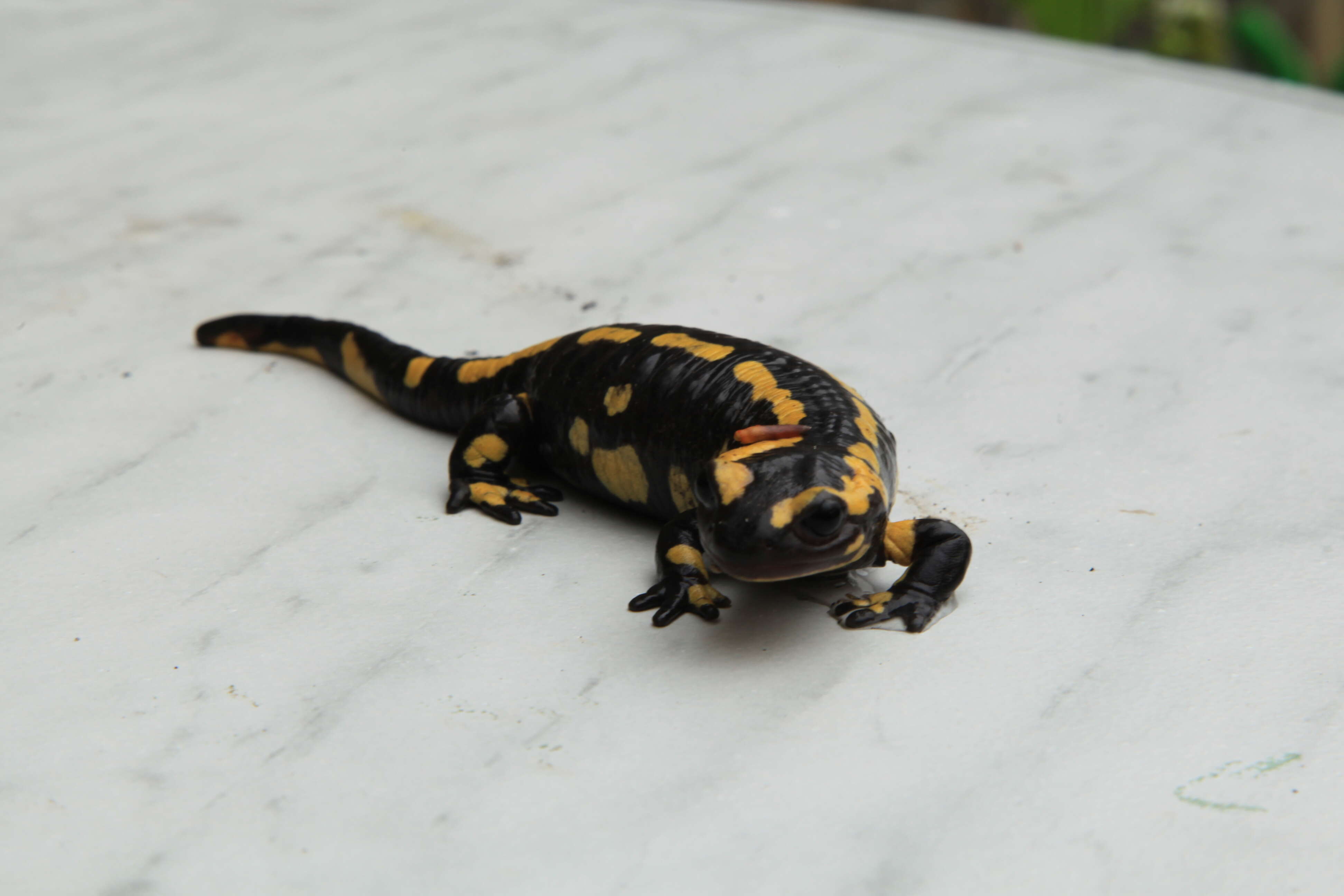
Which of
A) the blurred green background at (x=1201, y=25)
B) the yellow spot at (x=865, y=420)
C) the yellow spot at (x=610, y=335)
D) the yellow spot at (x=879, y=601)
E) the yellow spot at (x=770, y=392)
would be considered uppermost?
the yellow spot at (x=770, y=392)

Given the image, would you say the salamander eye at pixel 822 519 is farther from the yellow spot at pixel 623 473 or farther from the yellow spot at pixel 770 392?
the yellow spot at pixel 623 473

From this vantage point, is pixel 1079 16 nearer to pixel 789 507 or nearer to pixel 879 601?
pixel 879 601

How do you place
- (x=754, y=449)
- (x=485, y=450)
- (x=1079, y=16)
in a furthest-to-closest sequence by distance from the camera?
(x=1079, y=16), (x=485, y=450), (x=754, y=449)

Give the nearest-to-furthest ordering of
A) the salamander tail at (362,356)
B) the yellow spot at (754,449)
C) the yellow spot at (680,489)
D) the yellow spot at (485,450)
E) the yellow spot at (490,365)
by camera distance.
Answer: the yellow spot at (754,449) → the yellow spot at (680,489) → the yellow spot at (485,450) → the yellow spot at (490,365) → the salamander tail at (362,356)

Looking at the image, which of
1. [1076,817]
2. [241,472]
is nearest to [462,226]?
[241,472]

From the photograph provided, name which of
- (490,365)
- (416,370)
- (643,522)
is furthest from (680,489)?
(416,370)

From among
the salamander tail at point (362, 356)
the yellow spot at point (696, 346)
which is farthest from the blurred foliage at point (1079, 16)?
A: the yellow spot at point (696, 346)
